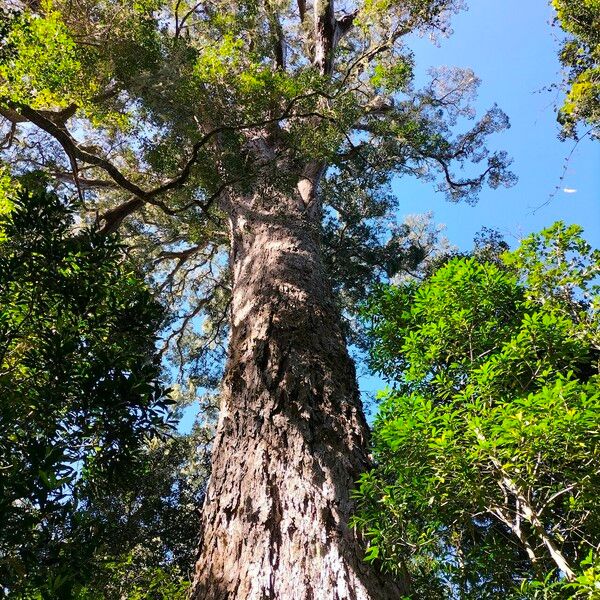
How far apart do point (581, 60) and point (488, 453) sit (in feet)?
26.9

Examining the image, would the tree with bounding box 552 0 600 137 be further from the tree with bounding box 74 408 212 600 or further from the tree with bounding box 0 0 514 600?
the tree with bounding box 74 408 212 600

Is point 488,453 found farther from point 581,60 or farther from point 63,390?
point 581,60

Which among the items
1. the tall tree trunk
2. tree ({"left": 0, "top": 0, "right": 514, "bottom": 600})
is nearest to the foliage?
tree ({"left": 0, "top": 0, "right": 514, "bottom": 600})

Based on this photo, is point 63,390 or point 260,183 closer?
point 63,390

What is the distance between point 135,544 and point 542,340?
590cm

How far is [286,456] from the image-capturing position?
3.17 m

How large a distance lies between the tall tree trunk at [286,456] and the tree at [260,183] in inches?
0.5

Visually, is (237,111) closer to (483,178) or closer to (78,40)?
(78,40)

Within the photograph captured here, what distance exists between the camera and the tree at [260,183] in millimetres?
2881

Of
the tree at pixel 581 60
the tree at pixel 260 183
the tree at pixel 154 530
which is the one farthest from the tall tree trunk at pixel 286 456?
the tree at pixel 581 60

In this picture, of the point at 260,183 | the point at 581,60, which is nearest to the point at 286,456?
the point at 260,183

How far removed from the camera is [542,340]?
10.1ft

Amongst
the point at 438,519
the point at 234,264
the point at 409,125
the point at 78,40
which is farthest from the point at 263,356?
the point at 78,40

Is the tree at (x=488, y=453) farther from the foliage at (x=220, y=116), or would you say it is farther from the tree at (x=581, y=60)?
the tree at (x=581, y=60)
